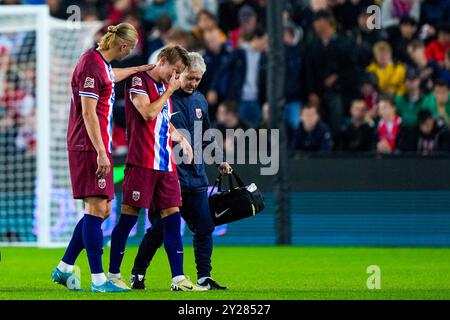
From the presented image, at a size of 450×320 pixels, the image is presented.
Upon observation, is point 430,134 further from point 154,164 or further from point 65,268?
point 65,268

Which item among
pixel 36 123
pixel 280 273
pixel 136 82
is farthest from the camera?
pixel 36 123

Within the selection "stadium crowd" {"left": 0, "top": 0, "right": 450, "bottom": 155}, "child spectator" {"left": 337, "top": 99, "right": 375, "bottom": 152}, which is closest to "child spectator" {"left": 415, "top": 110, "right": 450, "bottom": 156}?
"stadium crowd" {"left": 0, "top": 0, "right": 450, "bottom": 155}

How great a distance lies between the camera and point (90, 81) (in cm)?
852

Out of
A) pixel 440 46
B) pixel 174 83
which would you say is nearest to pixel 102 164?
pixel 174 83

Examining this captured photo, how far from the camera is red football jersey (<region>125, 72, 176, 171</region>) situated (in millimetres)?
8812

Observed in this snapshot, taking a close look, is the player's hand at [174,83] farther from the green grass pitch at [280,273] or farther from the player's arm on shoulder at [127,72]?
the green grass pitch at [280,273]

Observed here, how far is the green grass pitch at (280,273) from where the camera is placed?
28.4 feet

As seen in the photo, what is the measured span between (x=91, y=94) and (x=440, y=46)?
9522 mm

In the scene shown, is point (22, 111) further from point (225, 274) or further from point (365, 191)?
point (225, 274)

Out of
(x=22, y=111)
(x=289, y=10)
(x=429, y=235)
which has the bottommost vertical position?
(x=429, y=235)
